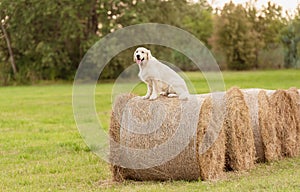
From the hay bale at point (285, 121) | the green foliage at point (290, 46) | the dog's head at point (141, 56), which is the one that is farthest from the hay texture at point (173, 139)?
the green foliage at point (290, 46)

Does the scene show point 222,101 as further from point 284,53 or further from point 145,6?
point 284,53

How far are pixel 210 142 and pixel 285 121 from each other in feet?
8.24

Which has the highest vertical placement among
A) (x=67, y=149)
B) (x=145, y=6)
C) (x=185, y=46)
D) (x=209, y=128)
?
(x=145, y=6)

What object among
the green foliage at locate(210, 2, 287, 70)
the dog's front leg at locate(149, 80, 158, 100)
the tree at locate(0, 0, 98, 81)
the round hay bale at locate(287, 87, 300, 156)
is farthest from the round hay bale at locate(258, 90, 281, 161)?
the green foliage at locate(210, 2, 287, 70)

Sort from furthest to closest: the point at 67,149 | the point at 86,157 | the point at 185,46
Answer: the point at 185,46
the point at 67,149
the point at 86,157

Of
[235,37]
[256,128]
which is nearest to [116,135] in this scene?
[256,128]

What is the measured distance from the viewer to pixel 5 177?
8.01 metres

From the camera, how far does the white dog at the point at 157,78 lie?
7715mm

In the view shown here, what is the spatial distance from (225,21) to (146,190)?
45440 millimetres

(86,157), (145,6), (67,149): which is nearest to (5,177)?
(86,157)

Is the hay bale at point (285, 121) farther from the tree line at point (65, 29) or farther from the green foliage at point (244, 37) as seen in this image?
the green foliage at point (244, 37)

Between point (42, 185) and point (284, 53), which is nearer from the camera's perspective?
point (42, 185)

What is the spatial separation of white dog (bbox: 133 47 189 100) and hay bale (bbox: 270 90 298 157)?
233 cm

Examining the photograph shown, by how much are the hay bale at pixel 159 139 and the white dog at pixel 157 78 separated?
15 cm
